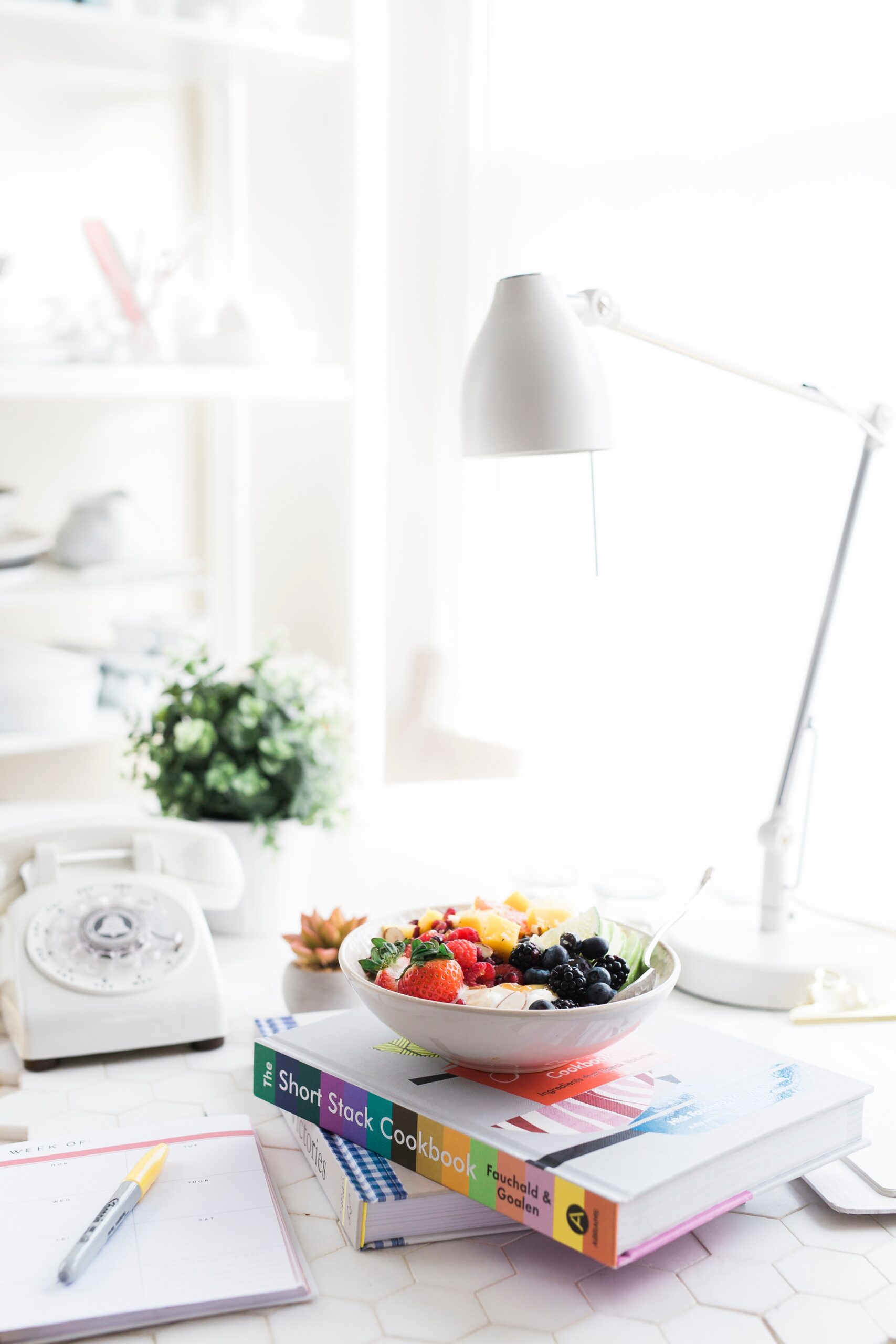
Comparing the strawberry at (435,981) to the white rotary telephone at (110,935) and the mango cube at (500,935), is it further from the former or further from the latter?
the white rotary telephone at (110,935)

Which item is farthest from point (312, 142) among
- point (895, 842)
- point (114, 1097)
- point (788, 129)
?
point (114, 1097)

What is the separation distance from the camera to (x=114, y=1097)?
3.07 ft

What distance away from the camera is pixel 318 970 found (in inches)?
41.6

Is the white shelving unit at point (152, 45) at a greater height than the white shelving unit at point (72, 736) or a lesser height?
greater

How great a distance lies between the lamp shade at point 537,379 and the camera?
94cm

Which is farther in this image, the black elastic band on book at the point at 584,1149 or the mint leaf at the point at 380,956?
the mint leaf at the point at 380,956

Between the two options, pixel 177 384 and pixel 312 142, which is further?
pixel 312 142

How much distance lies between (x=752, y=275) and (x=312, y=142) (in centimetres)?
105

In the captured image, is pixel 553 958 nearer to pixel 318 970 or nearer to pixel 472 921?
pixel 472 921

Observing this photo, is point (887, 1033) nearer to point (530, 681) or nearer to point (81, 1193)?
point (81, 1193)

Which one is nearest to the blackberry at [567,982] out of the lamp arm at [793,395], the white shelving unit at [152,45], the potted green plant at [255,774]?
the lamp arm at [793,395]

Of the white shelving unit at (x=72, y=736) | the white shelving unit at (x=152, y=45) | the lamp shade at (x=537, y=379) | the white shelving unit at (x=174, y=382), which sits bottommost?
the white shelving unit at (x=72, y=736)

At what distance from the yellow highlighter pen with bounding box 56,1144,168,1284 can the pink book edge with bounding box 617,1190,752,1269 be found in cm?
29

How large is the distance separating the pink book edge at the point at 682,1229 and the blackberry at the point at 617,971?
15 cm
